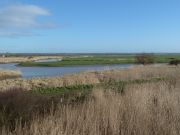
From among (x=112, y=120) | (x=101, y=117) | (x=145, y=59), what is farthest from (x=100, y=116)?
(x=145, y=59)

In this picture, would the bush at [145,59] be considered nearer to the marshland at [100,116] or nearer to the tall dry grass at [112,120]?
the marshland at [100,116]

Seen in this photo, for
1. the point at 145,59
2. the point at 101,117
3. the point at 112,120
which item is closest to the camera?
the point at 112,120

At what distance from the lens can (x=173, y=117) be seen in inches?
283

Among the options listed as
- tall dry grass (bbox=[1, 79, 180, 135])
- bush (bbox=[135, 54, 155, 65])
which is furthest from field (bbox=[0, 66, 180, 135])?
bush (bbox=[135, 54, 155, 65])

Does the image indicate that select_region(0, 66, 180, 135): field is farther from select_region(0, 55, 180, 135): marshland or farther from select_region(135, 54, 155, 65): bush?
select_region(135, 54, 155, 65): bush

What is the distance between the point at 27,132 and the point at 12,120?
2.04 meters

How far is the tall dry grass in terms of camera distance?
6113 millimetres

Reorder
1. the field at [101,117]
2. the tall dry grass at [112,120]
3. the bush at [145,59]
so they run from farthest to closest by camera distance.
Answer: the bush at [145,59] → the field at [101,117] → the tall dry grass at [112,120]

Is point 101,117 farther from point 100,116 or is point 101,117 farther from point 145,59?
point 145,59

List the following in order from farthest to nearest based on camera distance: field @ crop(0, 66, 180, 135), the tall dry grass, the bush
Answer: the bush
field @ crop(0, 66, 180, 135)
the tall dry grass

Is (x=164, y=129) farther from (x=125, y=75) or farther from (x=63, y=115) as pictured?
(x=125, y=75)

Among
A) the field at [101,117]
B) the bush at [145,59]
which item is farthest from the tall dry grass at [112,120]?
the bush at [145,59]

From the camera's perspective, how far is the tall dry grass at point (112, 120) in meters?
6.11

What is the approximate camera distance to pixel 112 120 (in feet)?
22.3
